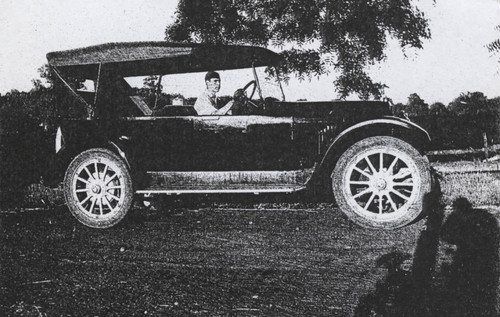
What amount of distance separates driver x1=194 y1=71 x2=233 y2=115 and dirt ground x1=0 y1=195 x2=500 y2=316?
1264 millimetres

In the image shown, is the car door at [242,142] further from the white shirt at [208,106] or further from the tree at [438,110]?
the tree at [438,110]

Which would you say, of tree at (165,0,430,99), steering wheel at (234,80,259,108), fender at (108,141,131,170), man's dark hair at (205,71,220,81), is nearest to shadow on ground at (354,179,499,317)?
steering wheel at (234,80,259,108)

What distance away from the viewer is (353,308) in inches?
109

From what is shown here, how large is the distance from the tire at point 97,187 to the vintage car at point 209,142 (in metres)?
0.01

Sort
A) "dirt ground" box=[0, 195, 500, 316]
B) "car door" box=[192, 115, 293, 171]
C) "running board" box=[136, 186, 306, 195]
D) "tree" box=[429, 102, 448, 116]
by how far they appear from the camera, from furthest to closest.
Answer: "tree" box=[429, 102, 448, 116] → "car door" box=[192, 115, 293, 171] → "running board" box=[136, 186, 306, 195] → "dirt ground" box=[0, 195, 500, 316]

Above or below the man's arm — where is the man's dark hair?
above

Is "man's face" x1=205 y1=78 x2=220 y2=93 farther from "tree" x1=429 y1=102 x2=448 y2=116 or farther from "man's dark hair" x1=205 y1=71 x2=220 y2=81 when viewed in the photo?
"tree" x1=429 y1=102 x2=448 y2=116

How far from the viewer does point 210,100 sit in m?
6.00

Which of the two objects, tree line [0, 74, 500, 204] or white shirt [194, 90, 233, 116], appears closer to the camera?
white shirt [194, 90, 233, 116]

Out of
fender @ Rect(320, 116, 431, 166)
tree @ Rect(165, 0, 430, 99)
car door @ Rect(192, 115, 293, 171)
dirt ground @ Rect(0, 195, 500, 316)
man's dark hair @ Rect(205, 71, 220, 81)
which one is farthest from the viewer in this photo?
tree @ Rect(165, 0, 430, 99)

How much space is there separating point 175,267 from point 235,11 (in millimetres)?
8884

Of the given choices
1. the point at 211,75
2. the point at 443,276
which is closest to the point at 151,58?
the point at 211,75

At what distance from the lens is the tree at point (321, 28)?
11.1 meters

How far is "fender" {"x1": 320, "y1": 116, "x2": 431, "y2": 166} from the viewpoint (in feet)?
16.4
